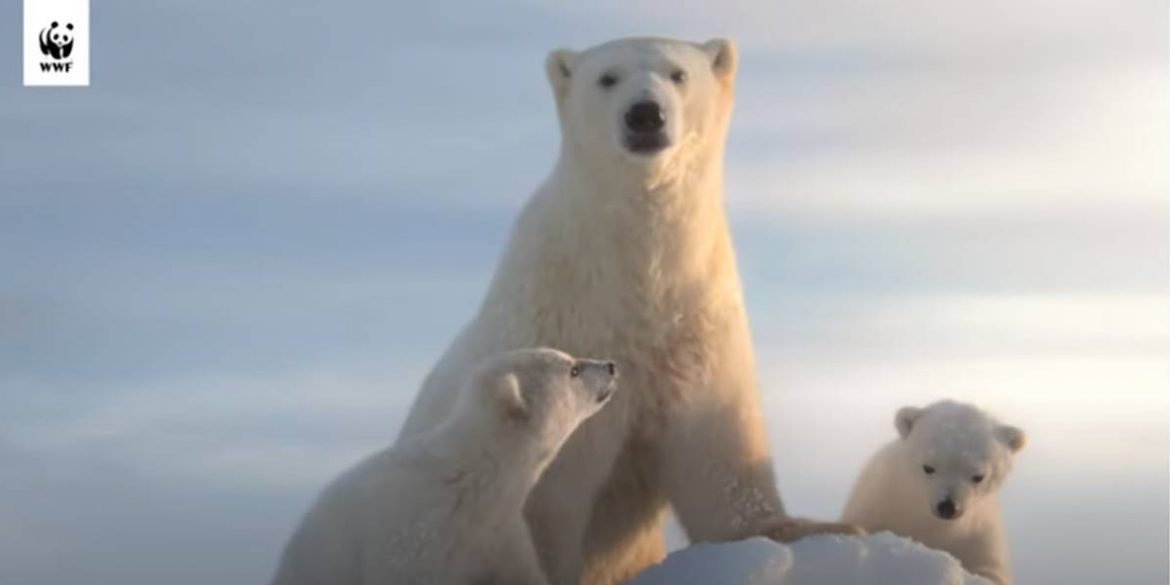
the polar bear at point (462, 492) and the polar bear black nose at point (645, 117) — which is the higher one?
the polar bear black nose at point (645, 117)

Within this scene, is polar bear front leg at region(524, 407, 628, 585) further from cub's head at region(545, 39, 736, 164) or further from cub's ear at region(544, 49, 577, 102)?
cub's ear at region(544, 49, 577, 102)

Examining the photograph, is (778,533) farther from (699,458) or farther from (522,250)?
(522,250)

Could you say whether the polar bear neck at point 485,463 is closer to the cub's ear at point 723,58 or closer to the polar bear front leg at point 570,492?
the polar bear front leg at point 570,492

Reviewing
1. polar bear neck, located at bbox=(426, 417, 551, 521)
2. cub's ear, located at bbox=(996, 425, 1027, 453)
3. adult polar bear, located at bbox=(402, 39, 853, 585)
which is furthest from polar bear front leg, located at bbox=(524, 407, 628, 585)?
cub's ear, located at bbox=(996, 425, 1027, 453)

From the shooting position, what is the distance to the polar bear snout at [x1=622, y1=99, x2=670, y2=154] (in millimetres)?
8875

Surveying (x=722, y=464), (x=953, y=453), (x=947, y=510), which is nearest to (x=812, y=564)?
(x=722, y=464)

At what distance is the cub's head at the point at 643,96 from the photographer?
8.95 m

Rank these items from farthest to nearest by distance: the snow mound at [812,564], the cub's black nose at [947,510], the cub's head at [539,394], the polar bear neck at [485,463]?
the cub's black nose at [947,510], the cub's head at [539,394], the polar bear neck at [485,463], the snow mound at [812,564]

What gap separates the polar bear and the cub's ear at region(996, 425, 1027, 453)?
2.32 metres

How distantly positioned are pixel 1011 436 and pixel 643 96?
2.74 meters

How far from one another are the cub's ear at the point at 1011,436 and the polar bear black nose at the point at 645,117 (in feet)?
8.38

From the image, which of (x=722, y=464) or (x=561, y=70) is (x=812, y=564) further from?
(x=561, y=70)

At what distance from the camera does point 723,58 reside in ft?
32.0

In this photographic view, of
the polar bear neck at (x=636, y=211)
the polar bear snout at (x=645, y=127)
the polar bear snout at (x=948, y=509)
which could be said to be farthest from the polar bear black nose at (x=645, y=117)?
the polar bear snout at (x=948, y=509)
